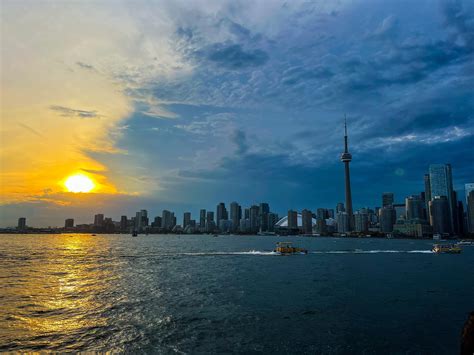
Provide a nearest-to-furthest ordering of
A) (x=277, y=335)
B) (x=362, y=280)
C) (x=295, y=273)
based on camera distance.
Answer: (x=277, y=335) → (x=362, y=280) → (x=295, y=273)

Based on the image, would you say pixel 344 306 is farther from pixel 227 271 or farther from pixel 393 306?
pixel 227 271

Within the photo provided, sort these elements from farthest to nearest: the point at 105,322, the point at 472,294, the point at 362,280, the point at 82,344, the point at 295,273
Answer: the point at 295,273
the point at 362,280
the point at 472,294
the point at 105,322
the point at 82,344

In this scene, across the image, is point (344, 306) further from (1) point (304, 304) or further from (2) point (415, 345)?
(2) point (415, 345)

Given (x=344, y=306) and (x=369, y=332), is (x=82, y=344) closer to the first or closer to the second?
(x=369, y=332)

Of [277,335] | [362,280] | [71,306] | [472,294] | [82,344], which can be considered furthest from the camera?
[362,280]

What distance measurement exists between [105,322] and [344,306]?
28345mm

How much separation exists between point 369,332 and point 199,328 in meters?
16.3

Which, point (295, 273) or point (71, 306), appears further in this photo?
point (295, 273)

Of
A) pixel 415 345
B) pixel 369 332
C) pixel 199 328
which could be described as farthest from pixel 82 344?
pixel 415 345

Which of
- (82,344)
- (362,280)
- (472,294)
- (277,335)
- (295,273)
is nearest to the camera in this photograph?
(82,344)

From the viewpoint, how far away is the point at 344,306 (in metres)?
43.9

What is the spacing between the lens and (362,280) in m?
68.5

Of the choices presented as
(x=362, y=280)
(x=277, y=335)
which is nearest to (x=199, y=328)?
(x=277, y=335)

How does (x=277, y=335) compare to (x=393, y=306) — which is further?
(x=393, y=306)
